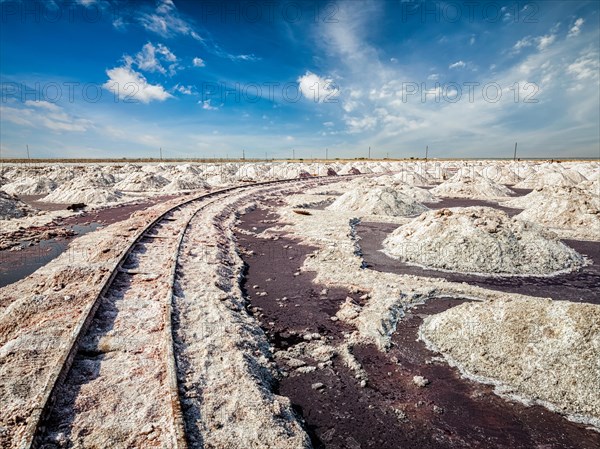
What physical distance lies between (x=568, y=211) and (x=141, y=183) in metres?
31.1

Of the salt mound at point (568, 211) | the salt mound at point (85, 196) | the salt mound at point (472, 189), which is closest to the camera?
the salt mound at point (568, 211)

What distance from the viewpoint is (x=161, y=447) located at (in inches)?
123

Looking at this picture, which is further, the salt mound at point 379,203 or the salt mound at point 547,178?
the salt mound at point 547,178

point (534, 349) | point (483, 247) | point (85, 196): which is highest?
point (85, 196)

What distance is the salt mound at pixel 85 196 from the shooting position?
2152 cm

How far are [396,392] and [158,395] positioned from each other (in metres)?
2.95

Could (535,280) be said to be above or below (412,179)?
below

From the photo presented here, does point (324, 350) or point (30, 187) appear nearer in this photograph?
point (324, 350)

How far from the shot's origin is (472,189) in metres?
25.8

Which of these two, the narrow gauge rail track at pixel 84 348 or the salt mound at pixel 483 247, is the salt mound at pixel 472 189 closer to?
the salt mound at pixel 483 247

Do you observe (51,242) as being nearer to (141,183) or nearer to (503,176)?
(141,183)

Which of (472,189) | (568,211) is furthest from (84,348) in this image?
(472,189)

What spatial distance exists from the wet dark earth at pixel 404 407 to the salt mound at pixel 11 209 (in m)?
16.6

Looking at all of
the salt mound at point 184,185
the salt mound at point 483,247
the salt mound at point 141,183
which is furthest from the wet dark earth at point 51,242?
the salt mound at point 483,247
